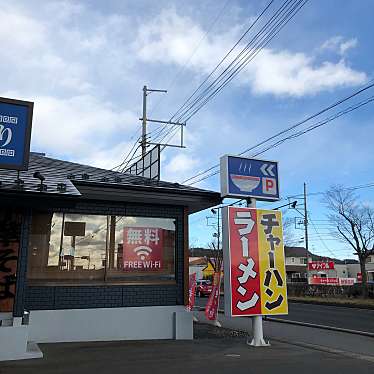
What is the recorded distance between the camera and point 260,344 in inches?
417

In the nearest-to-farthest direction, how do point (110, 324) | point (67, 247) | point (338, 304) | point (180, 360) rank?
point (180, 360)
point (110, 324)
point (67, 247)
point (338, 304)

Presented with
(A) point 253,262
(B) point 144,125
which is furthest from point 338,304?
(A) point 253,262

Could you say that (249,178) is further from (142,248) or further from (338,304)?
(338,304)

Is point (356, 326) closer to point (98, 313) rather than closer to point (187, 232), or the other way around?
point (187, 232)

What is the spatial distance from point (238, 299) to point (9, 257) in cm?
511

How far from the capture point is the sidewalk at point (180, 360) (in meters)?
7.55

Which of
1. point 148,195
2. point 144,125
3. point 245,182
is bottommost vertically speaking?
point 148,195

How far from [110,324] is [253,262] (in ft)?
12.1

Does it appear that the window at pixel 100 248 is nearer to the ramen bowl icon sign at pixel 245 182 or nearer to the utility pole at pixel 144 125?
the ramen bowl icon sign at pixel 245 182

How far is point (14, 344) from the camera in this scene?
8.05 metres

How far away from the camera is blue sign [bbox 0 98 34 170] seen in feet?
25.9

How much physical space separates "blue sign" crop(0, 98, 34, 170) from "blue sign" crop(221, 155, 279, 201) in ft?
15.0

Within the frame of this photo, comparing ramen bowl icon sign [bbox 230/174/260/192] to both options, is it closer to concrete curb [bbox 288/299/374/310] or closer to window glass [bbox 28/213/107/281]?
window glass [bbox 28/213/107/281]

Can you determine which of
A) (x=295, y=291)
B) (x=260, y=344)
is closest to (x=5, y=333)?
(x=260, y=344)
